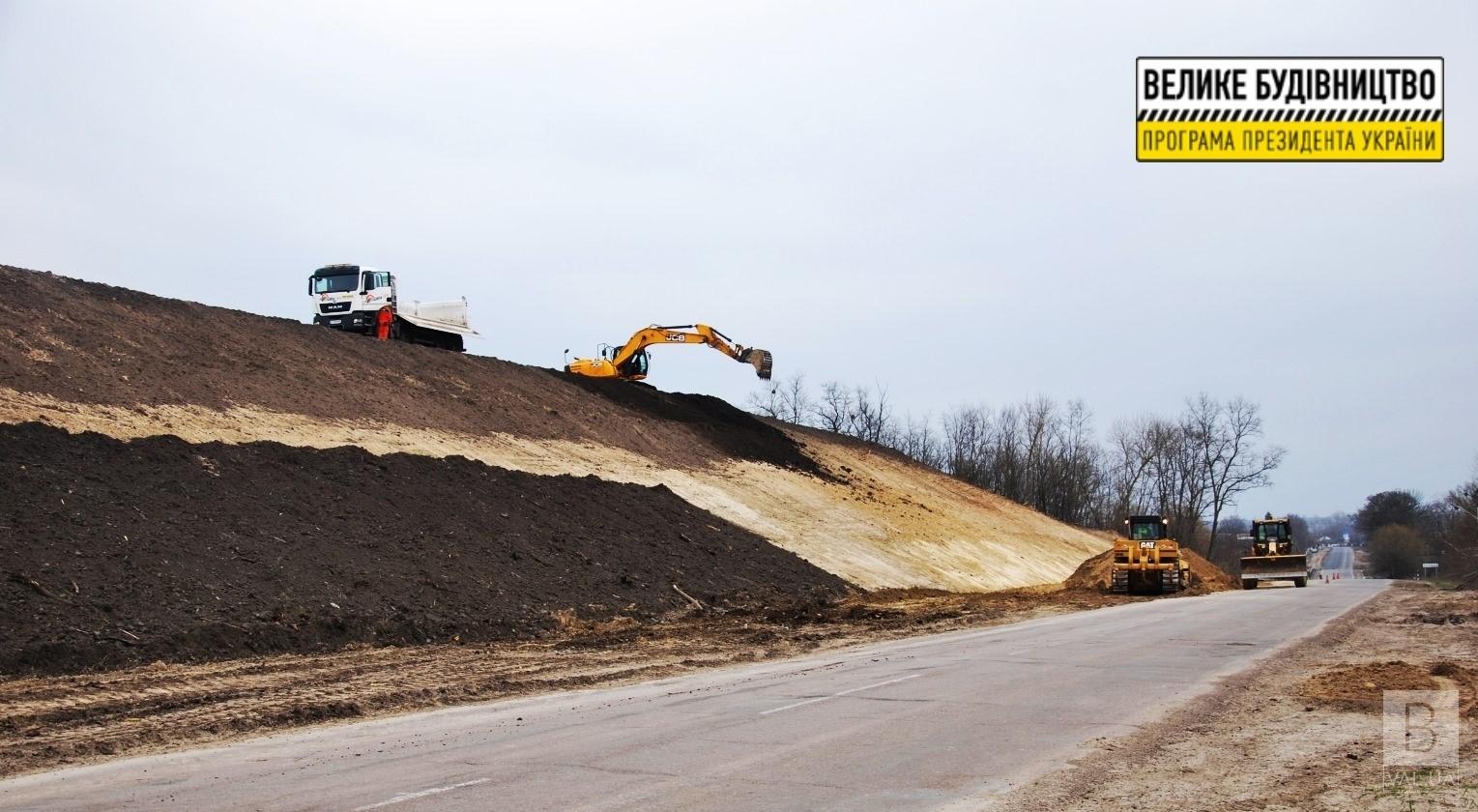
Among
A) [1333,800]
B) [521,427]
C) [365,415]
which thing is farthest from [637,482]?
[1333,800]

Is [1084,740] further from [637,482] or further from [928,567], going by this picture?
[928,567]

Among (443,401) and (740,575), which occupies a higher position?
(443,401)

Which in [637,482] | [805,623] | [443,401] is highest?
[443,401]

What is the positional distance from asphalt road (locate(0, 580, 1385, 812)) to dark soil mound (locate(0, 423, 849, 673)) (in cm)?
558

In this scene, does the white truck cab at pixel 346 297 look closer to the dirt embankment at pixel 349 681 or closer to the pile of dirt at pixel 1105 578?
the dirt embankment at pixel 349 681

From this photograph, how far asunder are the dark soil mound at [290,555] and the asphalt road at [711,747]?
18.3 ft

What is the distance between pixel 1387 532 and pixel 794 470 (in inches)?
3611

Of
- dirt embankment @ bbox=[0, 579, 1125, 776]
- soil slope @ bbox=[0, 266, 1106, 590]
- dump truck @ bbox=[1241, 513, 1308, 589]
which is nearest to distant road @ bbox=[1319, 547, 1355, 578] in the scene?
dump truck @ bbox=[1241, 513, 1308, 589]

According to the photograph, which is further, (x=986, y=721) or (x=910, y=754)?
(x=986, y=721)

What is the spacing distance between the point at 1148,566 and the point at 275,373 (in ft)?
88.0

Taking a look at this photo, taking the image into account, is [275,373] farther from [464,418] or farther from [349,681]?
[349,681]

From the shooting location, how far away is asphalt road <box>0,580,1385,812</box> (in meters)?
8.34

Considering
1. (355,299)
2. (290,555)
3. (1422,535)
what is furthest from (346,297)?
(1422,535)

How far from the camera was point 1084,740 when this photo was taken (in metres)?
10.5
